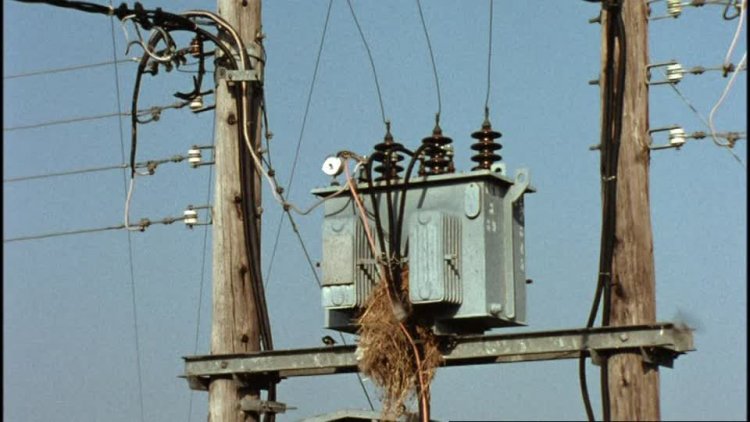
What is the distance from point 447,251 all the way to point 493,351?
0.70 metres

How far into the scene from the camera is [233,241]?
11.8 metres

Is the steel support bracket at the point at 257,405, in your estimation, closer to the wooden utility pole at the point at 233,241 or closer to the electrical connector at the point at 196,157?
the wooden utility pole at the point at 233,241

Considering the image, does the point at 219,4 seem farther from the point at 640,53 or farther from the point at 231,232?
the point at 640,53

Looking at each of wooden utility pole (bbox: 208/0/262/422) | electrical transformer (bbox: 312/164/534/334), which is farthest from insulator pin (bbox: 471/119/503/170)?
wooden utility pole (bbox: 208/0/262/422)

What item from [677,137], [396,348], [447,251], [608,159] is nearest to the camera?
[447,251]

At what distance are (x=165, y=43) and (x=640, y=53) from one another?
11.8ft

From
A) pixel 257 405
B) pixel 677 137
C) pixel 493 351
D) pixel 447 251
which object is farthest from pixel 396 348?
pixel 677 137

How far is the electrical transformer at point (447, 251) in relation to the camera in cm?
1023

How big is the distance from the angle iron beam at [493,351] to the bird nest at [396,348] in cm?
15

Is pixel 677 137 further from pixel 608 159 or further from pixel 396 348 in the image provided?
pixel 396 348

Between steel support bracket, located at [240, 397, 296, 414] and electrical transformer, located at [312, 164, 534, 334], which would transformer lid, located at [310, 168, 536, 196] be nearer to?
electrical transformer, located at [312, 164, 534, 334]

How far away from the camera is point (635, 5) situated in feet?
36.9

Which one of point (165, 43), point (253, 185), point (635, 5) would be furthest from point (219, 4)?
point (635, 5)

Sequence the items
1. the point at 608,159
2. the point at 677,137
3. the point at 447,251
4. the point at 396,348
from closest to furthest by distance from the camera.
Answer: the point at 447,251 < the point at 608,159 < the point at 396,348 < the point at 677,137
